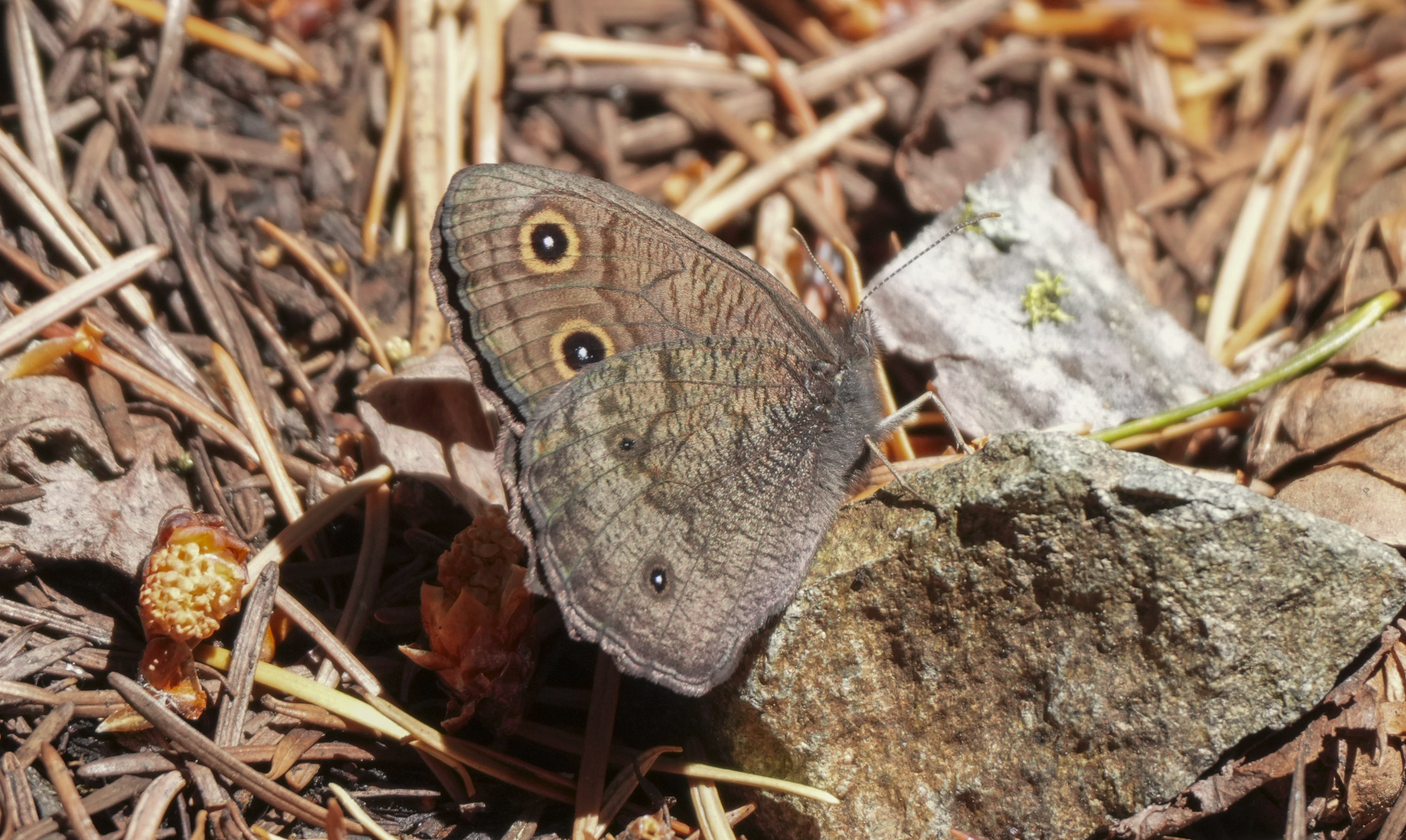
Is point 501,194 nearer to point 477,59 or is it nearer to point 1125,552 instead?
point 477,59

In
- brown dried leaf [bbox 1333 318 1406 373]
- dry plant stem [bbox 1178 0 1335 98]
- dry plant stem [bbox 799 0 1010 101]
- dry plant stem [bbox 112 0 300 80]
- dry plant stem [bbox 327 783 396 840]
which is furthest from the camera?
dry plant stem [bbox 1178 0 1335 98]

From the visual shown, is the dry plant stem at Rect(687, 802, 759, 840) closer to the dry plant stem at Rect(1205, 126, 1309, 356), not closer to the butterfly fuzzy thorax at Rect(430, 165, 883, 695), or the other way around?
the butterfly fuzzy thorax at Rect(430, 165, 883, 695)

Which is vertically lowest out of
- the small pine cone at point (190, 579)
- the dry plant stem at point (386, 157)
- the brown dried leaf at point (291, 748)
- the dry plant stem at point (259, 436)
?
the brown dried leaf at point (291, 748)

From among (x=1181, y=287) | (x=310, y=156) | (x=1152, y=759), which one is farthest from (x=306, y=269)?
(x=1181, y=287)

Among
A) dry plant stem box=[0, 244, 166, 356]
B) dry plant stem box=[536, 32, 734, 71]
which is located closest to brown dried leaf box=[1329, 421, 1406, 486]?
dry plant stem box=[536, 32, 734, 71]

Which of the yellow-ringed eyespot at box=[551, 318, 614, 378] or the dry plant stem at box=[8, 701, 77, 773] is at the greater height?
the yellow-ringed eyespot at box=[551, 318, 614, 378]

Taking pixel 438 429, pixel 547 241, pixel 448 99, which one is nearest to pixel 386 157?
pixel 448 99

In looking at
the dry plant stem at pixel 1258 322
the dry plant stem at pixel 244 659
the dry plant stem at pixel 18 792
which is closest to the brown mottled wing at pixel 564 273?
the dry plant stem at pixel 244 659

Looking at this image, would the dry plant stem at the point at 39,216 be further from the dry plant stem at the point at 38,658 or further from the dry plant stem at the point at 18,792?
the dry plant stem at the point at 18,792
